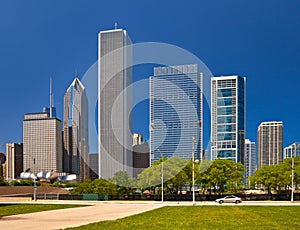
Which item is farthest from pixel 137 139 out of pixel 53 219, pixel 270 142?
Answer: pixel 270 142

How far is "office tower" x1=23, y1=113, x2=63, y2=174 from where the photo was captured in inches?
6083

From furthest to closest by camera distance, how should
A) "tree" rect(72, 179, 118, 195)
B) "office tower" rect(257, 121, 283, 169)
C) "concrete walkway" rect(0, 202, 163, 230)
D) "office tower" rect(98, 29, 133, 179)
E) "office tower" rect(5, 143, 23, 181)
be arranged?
"office tower" rect(257, 121, 283, 169) → "office tower" rect(5, 143, 23, 181) → "tree" rect(72, 179, 118, 195) → "office tower" rect(98, 29, 133, 179) → "concrete walkway" rect(0, 202, 163, 230)

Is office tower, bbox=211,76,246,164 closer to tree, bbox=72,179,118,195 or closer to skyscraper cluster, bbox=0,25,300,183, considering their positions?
skyscraper cluster, bbox=0,25,300,183

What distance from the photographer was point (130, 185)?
49438mm

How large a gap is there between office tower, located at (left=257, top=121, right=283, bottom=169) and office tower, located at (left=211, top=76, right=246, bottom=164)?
41.2 m

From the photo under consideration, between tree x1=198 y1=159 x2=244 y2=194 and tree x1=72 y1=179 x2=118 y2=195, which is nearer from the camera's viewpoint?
tree x1=198 y1=159 x2=244 y2=194

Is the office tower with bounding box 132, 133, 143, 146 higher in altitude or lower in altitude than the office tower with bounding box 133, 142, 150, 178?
higher

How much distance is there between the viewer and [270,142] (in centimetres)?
19012

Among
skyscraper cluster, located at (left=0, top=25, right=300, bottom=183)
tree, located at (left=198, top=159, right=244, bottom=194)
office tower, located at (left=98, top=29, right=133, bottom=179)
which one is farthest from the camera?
tree, located at (left=198, top=159, right=244, bottom=194)

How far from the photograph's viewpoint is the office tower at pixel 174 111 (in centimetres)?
2729

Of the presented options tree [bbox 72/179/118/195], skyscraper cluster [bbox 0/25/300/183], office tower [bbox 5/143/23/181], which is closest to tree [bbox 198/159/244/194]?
skyscraper cluster [bbox 0/25/300/183]

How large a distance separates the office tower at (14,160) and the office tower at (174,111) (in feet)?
404

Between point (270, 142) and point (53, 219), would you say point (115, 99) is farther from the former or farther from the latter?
point (270, 142)

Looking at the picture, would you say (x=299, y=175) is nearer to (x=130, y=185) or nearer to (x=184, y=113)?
(x=130, y=185)
